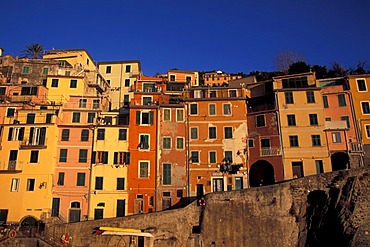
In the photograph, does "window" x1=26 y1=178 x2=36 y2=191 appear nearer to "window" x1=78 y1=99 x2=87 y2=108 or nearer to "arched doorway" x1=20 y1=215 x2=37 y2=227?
"arched doorway" x1=20 y1=215 x2=37 y2=227

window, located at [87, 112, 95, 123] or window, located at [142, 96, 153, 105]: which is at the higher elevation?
window, located at [142, 96, 153, 105]

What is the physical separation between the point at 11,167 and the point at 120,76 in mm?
26496

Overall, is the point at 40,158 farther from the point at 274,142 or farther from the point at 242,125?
the point at 274,142

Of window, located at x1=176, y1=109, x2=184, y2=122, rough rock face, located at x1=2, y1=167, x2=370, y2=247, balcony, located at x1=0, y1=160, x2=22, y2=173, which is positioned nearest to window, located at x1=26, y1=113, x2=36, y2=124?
balcony, located at x1=0, y1=160, x2=22, y2=173

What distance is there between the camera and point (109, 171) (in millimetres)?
43000

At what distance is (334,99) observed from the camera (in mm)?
46000

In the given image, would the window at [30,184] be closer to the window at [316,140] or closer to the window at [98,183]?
the window at [98,183]

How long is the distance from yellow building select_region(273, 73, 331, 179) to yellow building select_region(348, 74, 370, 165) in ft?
15.7

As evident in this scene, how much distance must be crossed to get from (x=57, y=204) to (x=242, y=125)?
82.5ft

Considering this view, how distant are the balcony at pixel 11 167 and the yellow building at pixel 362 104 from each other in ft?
140

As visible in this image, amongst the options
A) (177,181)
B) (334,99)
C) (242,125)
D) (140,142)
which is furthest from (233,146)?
(334,99)

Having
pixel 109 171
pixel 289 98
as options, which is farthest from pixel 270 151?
pixel 109 171

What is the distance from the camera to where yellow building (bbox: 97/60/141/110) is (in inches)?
2356

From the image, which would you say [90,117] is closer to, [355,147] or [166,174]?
[166,174]
